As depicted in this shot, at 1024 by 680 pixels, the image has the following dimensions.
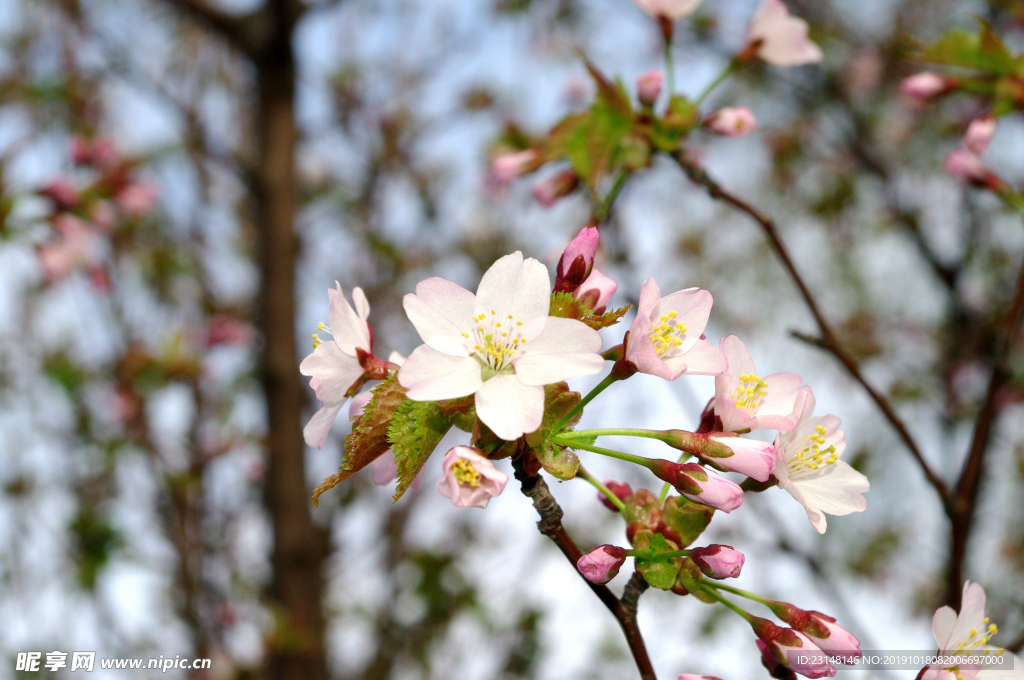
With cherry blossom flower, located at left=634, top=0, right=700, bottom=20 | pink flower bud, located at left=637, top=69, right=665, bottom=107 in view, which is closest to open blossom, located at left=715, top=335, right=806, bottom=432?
pink flower bud, located at left=637, top=69, right=665, bottom=107

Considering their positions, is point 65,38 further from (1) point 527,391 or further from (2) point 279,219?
(1) point 527,391

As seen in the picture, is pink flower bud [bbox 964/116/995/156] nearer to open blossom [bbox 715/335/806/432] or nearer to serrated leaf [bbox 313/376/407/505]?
open blossom [bbox 715/335/806/432]

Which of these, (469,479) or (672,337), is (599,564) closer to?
(469,479)

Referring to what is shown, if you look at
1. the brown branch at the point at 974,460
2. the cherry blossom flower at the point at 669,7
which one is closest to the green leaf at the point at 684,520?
the brown branch at the point at 974,460

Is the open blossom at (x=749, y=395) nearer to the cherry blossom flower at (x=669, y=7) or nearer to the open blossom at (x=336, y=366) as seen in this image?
the open blossom at (x=336, y=366)

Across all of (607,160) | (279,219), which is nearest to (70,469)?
(279,219)

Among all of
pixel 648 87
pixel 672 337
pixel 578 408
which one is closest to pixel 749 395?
pixel 672 337
